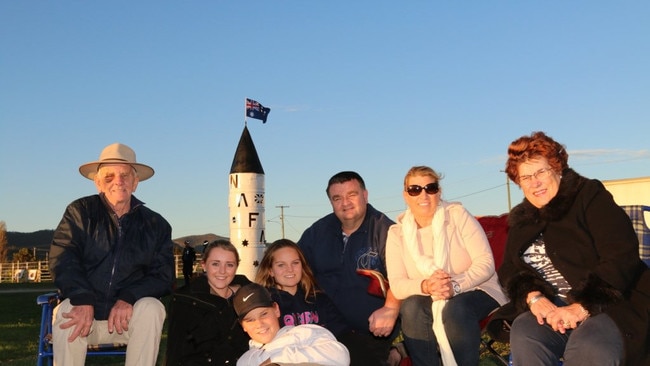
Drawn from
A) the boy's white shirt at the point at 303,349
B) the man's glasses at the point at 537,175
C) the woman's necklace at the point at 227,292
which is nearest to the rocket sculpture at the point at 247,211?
the woman's necklace at the point at 227,292

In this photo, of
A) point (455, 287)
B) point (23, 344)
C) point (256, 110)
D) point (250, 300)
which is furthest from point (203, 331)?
point (256, 110)

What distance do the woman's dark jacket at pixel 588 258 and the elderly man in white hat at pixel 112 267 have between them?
248 centimetres

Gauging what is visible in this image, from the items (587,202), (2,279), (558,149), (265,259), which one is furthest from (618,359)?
(2,279)

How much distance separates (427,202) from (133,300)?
2.21 m

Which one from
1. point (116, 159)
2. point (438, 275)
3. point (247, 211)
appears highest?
point (247, 211)

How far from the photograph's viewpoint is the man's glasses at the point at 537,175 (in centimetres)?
448

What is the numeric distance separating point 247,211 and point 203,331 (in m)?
26.0

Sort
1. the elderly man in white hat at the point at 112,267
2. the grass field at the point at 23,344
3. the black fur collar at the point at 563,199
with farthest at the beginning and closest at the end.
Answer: the grass field at the point at 23,344
the elderly man in white hat at the point at 112,267
the black fur collar at the point at 563,199

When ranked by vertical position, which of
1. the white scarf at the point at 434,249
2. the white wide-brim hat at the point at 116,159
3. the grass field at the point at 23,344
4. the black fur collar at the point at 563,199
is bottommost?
the grass field at the point at 23,344

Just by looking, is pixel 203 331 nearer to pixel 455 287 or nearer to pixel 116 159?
pixel 116 159

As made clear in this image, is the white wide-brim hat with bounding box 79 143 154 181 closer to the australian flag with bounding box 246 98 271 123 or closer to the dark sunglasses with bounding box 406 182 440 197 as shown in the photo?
the dark sunglasses with bounding box 406 182 440 197

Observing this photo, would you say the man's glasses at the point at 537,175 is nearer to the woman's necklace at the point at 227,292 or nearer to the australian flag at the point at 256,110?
the woman's necklace at the point at 227,292

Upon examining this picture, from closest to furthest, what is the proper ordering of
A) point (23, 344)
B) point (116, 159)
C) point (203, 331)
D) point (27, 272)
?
1. point (203, 331)
2. point (116, 159)
3. point (23, 344)
4. point (27, 272)

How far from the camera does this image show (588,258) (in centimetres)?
433
